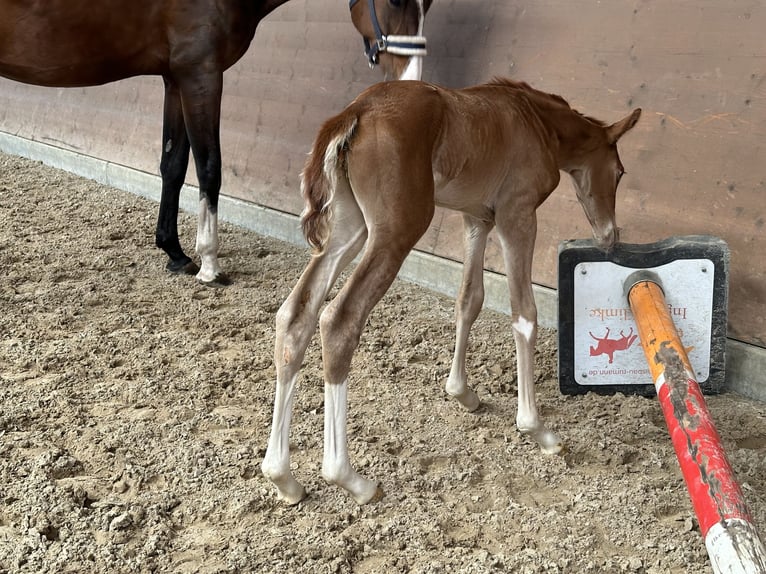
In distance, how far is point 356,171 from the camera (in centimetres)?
214

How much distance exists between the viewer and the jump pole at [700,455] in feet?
5.52

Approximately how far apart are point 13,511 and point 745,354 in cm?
262

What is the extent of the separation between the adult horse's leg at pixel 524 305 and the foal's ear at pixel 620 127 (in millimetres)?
462

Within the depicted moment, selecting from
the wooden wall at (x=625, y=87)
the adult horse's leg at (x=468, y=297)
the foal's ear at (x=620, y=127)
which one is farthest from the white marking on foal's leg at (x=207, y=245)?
the foal's ear at (x=620, y=127)

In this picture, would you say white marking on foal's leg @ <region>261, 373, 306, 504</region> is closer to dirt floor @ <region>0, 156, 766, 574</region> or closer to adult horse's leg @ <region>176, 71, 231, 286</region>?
dirt floor @ <region>0, 156, 766, 574</region>

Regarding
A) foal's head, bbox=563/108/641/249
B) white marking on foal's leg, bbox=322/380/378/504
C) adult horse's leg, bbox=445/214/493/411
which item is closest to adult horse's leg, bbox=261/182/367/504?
white marking on foal's leg, bbox=322/380/378/504

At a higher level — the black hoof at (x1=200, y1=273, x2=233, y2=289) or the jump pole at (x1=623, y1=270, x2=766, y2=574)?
the jump pole at (x1=623, y1=270, x2=766, y2=574)

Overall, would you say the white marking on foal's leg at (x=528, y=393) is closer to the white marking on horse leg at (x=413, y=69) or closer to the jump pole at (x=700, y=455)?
the jump pole at (x=700, y=455)

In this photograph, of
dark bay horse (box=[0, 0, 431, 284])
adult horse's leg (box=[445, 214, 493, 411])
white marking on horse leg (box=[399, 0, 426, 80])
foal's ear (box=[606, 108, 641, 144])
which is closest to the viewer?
foal's ear (box=[606, 108, 641, 144])

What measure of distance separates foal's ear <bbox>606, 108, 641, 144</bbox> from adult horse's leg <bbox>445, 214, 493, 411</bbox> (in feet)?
1.77

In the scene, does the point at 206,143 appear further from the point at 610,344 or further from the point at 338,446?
the point at 338,446

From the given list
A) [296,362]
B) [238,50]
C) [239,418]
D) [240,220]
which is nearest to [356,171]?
[296,362]

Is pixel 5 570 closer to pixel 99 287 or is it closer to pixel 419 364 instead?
pixel 419 364

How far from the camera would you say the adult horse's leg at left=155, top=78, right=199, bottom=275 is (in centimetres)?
443
